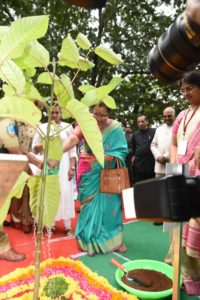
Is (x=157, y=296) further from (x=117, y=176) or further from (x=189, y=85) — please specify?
(x=189, y=85)

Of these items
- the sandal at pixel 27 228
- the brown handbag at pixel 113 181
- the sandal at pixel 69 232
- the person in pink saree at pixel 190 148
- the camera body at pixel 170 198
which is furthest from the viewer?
the sandal at pixel 27 228

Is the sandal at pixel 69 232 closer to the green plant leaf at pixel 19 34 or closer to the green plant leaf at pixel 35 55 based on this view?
the green plant leaf at pixel 35 55

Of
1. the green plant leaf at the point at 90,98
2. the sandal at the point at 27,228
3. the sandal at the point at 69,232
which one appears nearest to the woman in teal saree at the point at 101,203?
the sandal at the point at 69,232

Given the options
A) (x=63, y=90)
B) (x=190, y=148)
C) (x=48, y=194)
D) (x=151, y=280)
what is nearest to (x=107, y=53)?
(x=63, y=90)

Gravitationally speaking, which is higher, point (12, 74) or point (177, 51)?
point (177, 51)

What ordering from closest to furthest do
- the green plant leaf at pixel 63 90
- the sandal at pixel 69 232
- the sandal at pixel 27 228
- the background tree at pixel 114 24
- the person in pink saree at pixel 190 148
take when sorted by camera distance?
the green plant leaf at pixel 63 90
the person in pink saree at pixel 190 148
the sandal at pixel 69 232
the sandal at pixel 27 228
the background tree at pixel 114 24

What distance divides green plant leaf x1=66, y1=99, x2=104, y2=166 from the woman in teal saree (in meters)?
1.93


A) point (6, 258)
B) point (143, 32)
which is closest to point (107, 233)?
point (6, 258)

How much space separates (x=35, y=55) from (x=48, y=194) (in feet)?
1.30

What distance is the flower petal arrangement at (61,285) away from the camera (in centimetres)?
145

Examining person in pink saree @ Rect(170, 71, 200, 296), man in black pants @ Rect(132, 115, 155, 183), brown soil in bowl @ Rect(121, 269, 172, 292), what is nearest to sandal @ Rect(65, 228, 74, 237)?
brown soil in bowl @ Rect(121, 269, 172, 292)

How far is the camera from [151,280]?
Result: 6.81ft

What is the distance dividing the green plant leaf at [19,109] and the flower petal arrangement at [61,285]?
933 mm

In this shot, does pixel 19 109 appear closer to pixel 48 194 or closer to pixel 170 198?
pixel 48 194
